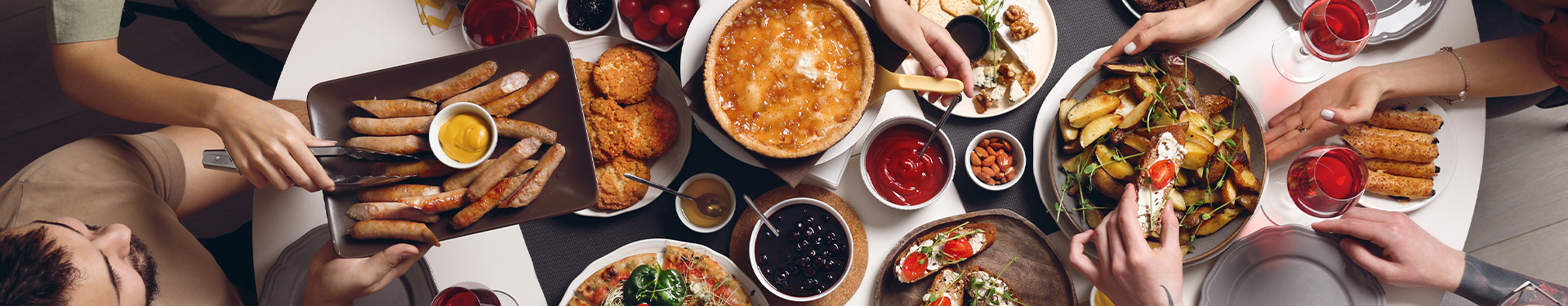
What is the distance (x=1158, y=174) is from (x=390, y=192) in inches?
92.5

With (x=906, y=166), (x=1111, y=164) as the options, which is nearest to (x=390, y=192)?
(x=906, y=166)

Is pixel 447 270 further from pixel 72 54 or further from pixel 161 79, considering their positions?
pixel 72 54

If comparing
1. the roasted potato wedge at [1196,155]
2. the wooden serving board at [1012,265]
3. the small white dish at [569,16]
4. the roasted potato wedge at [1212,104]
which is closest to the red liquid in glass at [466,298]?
the small white dish at [569,16]

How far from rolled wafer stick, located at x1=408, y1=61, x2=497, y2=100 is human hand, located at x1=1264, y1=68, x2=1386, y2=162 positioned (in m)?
2.55

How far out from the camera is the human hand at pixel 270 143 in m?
1.60

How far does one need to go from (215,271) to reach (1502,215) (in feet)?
19.5

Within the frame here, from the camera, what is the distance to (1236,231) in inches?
77.5

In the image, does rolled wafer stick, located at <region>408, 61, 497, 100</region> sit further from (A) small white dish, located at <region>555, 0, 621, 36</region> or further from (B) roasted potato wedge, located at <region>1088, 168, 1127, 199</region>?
(B) roasted potato wedge, located at <region>1088, 168, 1127, 199</region>

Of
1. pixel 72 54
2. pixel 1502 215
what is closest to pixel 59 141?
pixel 72 54

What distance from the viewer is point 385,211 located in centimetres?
168

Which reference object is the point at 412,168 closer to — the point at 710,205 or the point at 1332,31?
the point at 710,205

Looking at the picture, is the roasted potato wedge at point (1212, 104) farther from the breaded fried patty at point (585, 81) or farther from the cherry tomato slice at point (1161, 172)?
the breaded fried patty at point (585, 81)

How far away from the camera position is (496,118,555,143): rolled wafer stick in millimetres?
1715

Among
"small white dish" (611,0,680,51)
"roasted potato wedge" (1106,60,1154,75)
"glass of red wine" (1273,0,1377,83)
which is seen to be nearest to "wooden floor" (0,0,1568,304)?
"glass of red wine" (1273,0,1377,83)
